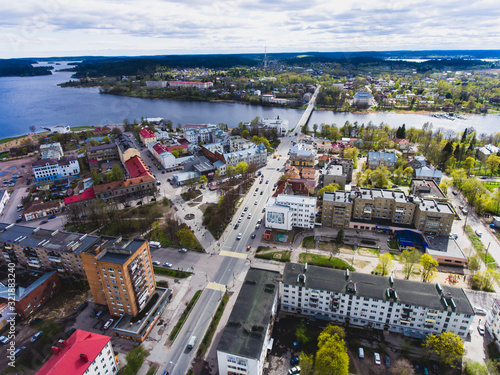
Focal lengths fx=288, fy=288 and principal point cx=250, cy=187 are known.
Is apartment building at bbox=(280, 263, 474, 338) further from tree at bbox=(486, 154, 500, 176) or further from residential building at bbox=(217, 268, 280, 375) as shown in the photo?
tree at bbox=(486, 154, 500, 176)

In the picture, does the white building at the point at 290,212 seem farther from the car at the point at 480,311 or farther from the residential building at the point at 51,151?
the residential building at the point at 51,151

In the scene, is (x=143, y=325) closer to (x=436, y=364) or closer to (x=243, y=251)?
(x=243, y=251)

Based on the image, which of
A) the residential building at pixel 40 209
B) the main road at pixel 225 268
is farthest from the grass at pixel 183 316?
the residential building at pixel 40 209

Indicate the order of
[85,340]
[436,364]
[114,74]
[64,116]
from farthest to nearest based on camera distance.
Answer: [114,74], [64,116], [436,364], [85,340]

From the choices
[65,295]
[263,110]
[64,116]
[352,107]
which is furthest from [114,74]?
[65,295]

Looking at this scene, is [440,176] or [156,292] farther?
[440,176]

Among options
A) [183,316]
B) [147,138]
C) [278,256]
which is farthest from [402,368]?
[147,138]

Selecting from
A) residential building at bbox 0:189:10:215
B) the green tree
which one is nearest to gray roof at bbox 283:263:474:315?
the green tree
